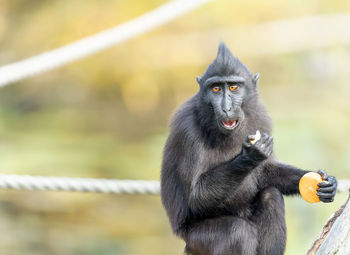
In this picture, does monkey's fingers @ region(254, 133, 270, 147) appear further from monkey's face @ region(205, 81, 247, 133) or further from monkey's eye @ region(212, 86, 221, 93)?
monkey's eye @ region(212, 86, 221, 93)

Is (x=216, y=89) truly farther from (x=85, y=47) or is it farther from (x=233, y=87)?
(x=85, y=47)

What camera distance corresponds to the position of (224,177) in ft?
15.6

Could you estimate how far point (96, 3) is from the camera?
15.6 meters

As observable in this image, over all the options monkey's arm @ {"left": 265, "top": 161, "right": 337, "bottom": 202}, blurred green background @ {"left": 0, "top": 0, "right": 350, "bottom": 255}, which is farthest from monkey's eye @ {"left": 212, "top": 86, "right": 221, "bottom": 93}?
blurred green background @ {"left": 0, "top": 0, "right": 350, "bottom": 255}

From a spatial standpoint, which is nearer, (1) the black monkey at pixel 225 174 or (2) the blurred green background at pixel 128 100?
(1) the black monkey at pixel 225 174

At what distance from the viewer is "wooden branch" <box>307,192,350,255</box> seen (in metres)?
3.66

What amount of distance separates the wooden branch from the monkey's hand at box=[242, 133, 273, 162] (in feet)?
2.85

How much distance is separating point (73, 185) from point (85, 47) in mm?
1746

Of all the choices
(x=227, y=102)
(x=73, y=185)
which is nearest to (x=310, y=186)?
(x=227, y=102)

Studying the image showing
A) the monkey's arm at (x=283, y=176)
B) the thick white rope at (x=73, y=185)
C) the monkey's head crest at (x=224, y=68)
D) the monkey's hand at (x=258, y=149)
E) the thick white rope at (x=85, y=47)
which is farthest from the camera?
the thick white rope at (x=85, y=47)

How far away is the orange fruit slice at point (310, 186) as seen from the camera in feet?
15.7

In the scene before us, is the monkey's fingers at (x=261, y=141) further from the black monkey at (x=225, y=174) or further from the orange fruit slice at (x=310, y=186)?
the orange fruit slice at (x=310, y=186)

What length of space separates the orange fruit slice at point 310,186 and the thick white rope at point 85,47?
120 inches

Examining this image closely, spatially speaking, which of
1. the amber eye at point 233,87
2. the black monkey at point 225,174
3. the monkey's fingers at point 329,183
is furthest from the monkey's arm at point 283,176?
the amber eye at point 233,87
